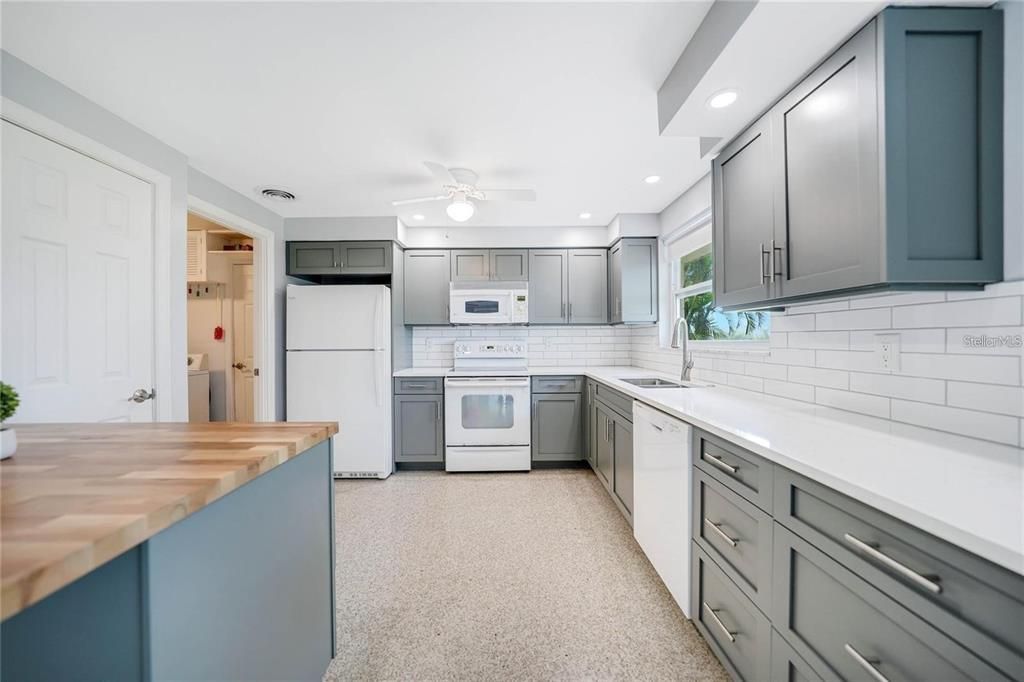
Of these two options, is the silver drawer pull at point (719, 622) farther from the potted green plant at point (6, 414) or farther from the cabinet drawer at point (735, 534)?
the potted green plant at point (6, 414)

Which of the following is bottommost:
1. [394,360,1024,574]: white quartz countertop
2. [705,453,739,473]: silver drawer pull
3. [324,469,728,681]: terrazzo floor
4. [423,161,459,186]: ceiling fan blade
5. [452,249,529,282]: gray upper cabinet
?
[324,469,728,681]: terrazzo floor

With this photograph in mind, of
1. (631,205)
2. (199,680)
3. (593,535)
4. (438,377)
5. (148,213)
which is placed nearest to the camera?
(199,680)

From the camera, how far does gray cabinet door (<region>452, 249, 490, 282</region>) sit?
3766 millimetres

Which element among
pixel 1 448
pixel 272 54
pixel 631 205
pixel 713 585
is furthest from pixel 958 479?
pixel 631 205

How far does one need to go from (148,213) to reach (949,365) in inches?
139

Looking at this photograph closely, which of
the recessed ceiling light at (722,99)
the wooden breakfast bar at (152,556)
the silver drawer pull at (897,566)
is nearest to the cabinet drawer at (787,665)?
the silver drawer pull at (897,566)

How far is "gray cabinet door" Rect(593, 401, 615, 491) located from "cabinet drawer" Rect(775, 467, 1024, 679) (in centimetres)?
176

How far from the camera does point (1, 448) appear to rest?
0.86 m

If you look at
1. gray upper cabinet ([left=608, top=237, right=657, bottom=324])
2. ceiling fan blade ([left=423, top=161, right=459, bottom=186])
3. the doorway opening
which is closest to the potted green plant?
ceiling fan blade ([left=423, top=161, right=459, bottom=186])

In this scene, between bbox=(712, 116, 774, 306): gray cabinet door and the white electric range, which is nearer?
bbox=(712, 116, 774, 306): gray cabinet door

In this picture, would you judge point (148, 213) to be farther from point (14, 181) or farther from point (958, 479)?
point (958, 479)

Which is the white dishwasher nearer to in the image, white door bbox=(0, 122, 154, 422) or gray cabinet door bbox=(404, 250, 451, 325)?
gray cabinet door bbox=(404, 250, 451, 325)

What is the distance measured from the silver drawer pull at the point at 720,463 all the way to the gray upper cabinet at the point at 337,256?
3.05m

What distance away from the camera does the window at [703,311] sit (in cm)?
221
